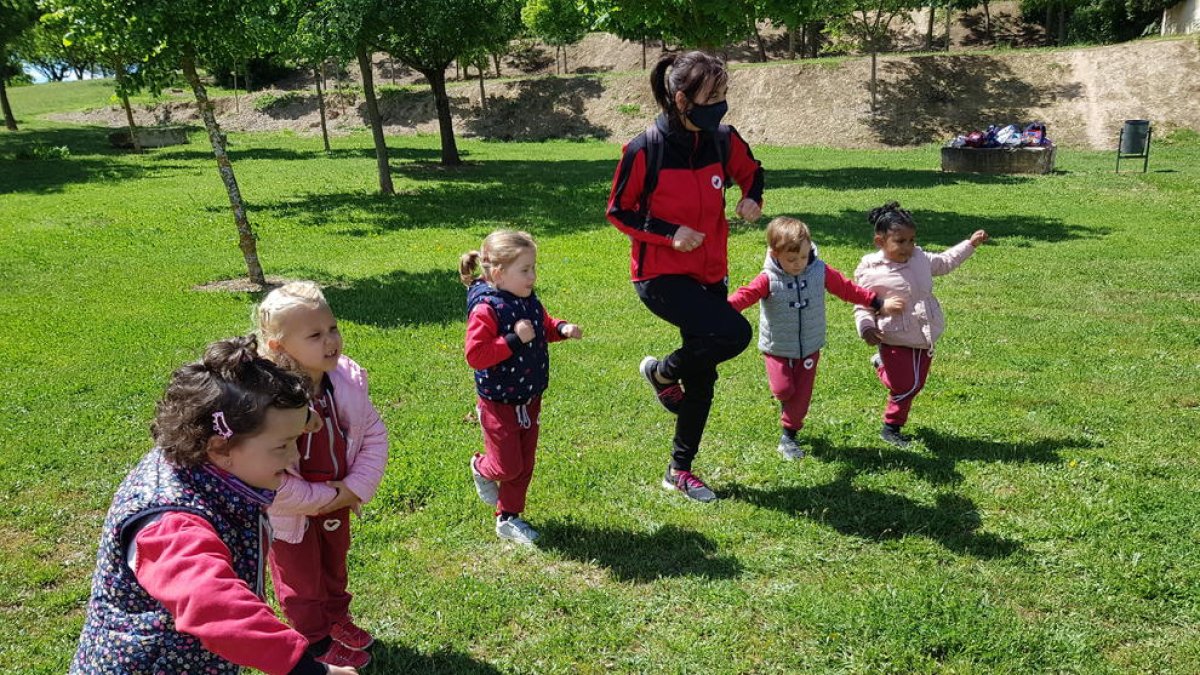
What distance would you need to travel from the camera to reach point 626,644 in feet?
→ 11.9

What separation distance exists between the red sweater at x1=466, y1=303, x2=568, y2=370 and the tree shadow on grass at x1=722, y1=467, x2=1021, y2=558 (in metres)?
1.82

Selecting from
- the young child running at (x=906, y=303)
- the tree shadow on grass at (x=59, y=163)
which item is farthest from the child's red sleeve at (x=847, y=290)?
the tree shadow on grass at (x=59, y=163)

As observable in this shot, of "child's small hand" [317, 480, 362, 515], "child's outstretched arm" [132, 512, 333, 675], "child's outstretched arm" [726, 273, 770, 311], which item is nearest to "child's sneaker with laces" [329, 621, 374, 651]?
"child's small hand" [317, 480, 362, 515]

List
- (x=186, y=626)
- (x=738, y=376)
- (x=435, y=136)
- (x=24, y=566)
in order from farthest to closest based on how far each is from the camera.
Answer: (x=435, y=136) → (x=738, y=376) → (x=24, y=566) → (x=186, y=626)

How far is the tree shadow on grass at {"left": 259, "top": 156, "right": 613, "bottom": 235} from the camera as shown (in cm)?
1528

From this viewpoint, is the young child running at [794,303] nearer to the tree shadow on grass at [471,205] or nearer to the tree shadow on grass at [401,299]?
the tree shadow on grass at [401,299]

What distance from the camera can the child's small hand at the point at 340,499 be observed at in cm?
308

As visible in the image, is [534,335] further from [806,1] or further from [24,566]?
[806,1]

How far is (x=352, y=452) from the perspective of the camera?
128 inches

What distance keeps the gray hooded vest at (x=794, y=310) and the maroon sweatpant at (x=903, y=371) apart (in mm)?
564

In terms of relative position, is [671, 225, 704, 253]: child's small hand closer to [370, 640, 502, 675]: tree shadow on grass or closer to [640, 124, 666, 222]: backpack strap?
[640, 124, 666, 222]: backpack strap

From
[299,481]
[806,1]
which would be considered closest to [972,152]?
[806,1]

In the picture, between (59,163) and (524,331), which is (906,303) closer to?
(524,331)

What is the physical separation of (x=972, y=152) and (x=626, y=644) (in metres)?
21.1
